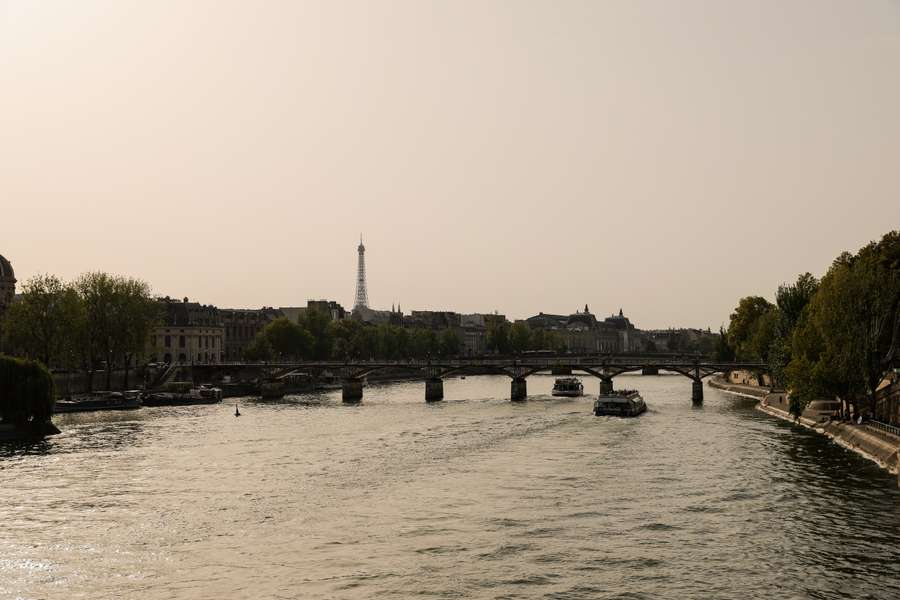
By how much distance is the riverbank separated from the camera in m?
55.5

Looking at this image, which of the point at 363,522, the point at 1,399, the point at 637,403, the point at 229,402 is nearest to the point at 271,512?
the point at 363,522

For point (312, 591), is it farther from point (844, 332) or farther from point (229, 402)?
point (229, 402)

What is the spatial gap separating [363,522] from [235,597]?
11018mm

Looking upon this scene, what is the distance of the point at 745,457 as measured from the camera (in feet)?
201

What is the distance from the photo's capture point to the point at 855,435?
65000mm

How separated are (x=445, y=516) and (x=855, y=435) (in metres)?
33.6

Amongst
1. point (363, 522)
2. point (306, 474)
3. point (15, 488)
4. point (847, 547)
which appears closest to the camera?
point (847, 547)

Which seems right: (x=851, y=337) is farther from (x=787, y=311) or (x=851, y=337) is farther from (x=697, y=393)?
(x=697, y=393)

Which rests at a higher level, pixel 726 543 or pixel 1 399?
pixel 1 399

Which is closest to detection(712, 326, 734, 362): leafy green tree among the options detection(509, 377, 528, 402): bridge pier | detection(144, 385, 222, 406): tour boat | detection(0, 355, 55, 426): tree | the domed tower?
detection(509, 377, 528, 402): bridge pier

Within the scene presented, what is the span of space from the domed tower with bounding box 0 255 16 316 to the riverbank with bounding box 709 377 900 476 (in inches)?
3782

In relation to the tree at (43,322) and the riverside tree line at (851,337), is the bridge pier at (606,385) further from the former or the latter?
the tree at (43,322)

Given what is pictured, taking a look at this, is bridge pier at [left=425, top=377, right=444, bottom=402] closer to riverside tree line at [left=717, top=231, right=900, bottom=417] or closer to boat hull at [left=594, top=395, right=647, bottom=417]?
boat hull at [left=594, top=395, right=647, bottom=417]

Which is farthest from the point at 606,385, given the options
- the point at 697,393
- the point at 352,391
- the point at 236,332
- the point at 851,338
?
the point at 236,332
